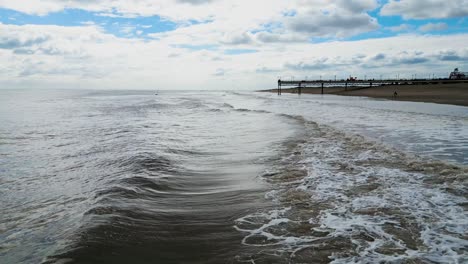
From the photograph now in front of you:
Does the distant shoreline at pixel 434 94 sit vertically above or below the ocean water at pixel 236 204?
above

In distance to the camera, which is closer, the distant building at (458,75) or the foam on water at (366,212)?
the foam on water at (366,212)

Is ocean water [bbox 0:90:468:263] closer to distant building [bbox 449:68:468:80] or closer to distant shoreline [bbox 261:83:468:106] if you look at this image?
distant shoreline [bbox 261:83:468:106]

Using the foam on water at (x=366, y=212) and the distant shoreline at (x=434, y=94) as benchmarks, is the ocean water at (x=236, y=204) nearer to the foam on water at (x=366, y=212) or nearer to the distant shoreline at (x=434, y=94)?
the foam on water at (x=366, y=212)

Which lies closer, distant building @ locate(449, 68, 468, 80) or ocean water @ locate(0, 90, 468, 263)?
ocean water @ locate(0, 90, 468, 263)

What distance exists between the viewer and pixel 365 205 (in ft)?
19.5

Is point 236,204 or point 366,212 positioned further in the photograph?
point 236,204

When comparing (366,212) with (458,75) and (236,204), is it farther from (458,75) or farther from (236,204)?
(458,75)

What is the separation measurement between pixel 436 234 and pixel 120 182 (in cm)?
620

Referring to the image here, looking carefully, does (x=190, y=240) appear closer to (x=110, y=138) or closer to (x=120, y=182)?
(x=120, y=182)

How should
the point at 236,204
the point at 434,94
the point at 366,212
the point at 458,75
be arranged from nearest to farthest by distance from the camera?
the point at 366,212 < the point at 236,204 < the point at 434,94 < the point at 458,75

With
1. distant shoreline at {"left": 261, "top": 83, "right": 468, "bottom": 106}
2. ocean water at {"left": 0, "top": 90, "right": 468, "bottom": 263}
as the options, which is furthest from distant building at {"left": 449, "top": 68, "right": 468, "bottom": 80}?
ocean water at {"left": 0, "top": 90, "right": 468, "bottom": 263}

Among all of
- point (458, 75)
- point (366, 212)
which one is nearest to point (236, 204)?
point (366, 212)

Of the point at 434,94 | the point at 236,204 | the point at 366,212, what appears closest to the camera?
the point at 366,212

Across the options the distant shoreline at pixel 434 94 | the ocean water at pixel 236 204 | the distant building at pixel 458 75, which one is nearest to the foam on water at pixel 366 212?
the ocean water at pixel 236 204
